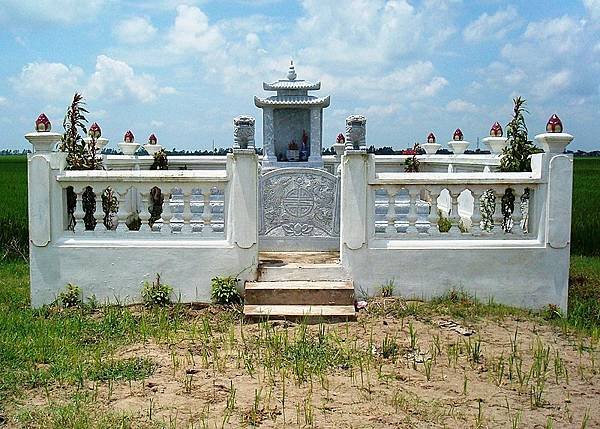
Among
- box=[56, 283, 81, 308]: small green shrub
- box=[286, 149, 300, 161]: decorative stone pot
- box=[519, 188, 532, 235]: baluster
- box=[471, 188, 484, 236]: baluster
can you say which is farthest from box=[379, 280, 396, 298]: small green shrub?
box=[286, 149, 300, 161]: decorative stone pot

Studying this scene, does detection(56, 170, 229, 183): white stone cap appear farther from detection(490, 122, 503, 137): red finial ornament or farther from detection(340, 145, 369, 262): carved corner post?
detection(490, 122, 503, 137): red finial ornament

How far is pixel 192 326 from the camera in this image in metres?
7.08

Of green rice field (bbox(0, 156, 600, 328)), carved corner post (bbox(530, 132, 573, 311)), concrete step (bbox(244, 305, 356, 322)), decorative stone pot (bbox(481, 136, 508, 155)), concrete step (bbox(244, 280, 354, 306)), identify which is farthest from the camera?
decorative stone pot (bbox(481, 136, 508, 155))

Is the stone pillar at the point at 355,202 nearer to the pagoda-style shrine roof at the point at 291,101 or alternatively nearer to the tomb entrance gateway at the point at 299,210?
the tomb entrance gateway at the point at 299,210

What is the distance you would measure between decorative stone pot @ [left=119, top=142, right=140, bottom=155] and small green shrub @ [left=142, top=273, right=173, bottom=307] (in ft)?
19.1

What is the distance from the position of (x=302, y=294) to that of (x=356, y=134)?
1.96 m

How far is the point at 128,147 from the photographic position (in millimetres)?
13109

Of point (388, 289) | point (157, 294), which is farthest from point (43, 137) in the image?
point (388, 289)

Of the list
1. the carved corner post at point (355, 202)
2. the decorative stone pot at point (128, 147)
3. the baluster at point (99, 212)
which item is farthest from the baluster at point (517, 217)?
the decorative stone pot at point (128, 147)

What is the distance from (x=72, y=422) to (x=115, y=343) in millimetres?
1943

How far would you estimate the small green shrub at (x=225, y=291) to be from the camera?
771 centimetres

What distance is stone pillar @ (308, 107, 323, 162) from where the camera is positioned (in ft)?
41.1

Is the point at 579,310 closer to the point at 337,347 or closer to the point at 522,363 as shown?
the point at 522,363

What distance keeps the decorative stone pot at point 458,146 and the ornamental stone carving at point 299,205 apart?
476cm
